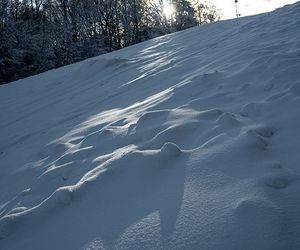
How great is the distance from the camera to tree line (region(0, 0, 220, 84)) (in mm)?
19531

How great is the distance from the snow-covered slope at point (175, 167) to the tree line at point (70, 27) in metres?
16.9

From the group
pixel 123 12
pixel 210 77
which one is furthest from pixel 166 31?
pixel 210 77

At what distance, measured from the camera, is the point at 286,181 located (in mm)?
1608

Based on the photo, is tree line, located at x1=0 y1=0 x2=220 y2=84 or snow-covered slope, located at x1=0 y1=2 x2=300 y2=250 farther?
tree line, located at x1=0 y1=0 x2=220 y2=84

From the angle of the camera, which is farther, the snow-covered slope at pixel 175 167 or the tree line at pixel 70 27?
the tree line at pixel 70 27

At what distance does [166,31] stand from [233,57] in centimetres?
2844

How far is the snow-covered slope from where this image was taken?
Result: 1.48 metres

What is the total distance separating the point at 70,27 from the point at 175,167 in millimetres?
25087

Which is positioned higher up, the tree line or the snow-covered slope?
the tree line

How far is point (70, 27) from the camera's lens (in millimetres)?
24969

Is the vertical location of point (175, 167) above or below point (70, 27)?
below

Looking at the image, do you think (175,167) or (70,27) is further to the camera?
(70,27)

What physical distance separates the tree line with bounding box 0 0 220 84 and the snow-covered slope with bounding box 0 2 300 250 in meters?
16.9

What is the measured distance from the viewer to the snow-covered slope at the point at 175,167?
1.48 meters
